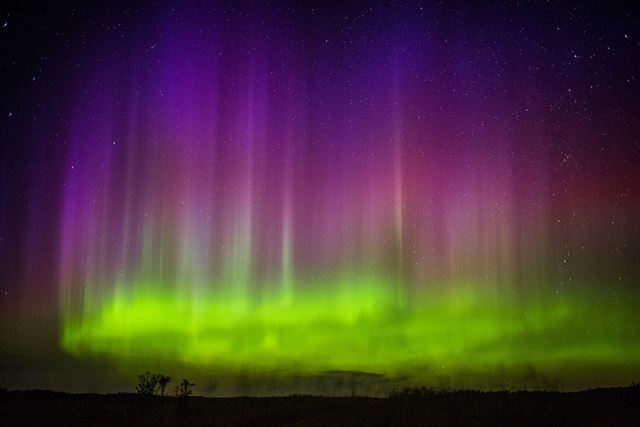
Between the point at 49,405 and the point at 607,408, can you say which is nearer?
the point at 607,408

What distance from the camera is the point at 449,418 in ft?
79.4

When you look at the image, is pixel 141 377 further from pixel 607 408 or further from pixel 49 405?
pixel 607 408

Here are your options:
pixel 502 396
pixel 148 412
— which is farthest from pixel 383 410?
pixel 148 412

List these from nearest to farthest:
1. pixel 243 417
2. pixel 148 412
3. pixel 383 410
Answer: pixel 383 410, pixel 243 417, pixel 148 412

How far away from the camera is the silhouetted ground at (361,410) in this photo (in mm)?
24766

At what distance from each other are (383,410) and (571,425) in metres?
7.71

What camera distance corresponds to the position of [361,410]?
92.8 feet

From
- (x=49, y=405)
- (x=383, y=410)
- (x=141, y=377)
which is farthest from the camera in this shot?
(x=141, y=377)

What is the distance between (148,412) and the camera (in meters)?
34.1

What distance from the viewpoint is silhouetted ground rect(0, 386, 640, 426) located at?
2477cm

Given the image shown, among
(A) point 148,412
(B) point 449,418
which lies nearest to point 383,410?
(B) point 449,418

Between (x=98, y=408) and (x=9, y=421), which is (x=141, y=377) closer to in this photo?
(x=98, y=408)

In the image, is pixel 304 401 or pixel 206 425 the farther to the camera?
pixel 304 401

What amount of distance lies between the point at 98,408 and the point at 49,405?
14.1 ft
